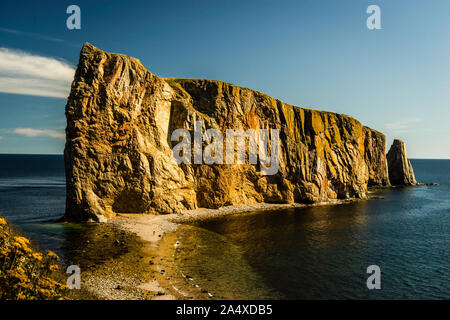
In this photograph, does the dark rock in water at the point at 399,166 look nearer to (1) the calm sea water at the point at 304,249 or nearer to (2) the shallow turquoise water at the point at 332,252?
(2) the shallow turquoise water at the point at 332,252

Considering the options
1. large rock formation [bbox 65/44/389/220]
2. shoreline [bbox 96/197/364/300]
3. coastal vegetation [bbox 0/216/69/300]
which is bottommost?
shoreline [bbox 96/197/364/300]

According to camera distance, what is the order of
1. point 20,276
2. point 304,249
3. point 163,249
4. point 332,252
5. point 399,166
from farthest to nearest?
Result: point 399,166 → point 304,249 → point 332,252 → point 163,249 → point 20,276

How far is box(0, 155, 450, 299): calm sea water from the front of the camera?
24.6 metres

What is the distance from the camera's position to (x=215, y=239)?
Answer: 125ft

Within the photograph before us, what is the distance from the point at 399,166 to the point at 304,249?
107255mm

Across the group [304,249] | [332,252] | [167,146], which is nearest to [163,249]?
[304,249]

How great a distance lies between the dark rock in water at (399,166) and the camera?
391 feet

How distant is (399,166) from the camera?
121 metres

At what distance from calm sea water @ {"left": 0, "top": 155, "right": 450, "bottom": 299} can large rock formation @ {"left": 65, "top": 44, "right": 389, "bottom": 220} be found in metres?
7.57

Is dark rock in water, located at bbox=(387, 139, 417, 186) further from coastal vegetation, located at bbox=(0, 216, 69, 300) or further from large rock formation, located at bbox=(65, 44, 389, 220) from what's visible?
coastal vegetation, located at bbox=(0, 216, 69, 300)

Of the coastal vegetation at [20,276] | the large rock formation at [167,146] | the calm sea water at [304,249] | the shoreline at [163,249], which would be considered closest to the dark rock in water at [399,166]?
the large rock formation at [167,146]

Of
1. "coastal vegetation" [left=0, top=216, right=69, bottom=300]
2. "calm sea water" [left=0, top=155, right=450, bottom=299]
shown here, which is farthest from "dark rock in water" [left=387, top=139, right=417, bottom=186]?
"coastal vegetation" [left=0, top=216, right=69, bottom=300]

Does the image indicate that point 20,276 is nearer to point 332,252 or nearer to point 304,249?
point 304,249

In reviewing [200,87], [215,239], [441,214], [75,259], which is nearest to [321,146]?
[441,214]
